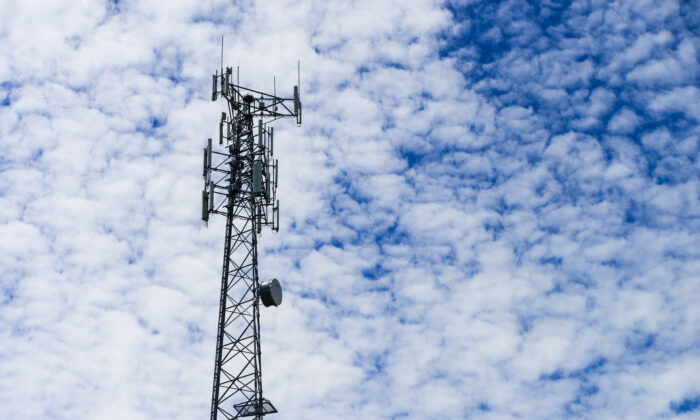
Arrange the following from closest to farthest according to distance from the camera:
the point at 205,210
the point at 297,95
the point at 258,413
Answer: the point at 258,413 < the point at 205,210 < the point at 297,95

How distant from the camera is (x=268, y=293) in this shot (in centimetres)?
3981

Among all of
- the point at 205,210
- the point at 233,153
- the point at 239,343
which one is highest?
the point at 233,153

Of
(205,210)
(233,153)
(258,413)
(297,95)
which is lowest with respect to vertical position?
(258,413)

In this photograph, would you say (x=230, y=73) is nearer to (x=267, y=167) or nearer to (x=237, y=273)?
(x=267, y=167)

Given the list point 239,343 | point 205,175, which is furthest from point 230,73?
point 239,343

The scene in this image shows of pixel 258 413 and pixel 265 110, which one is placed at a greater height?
pixel 265 110

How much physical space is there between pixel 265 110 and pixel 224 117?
1907 millimetres

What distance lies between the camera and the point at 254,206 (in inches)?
1631

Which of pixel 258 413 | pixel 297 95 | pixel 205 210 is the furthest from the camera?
pixel 297 95

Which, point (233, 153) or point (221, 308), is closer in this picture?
point (221, 308)

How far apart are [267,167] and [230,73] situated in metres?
4.48

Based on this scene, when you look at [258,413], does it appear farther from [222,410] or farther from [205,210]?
[205,210]

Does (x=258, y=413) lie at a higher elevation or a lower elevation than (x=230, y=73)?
lower

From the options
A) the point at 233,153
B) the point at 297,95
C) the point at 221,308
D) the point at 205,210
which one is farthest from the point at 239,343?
the point at 297,95
